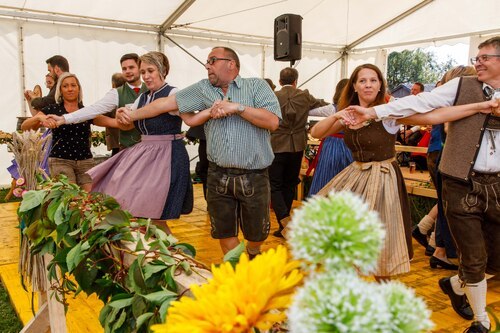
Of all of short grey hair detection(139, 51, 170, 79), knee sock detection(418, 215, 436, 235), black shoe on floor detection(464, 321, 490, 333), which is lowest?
black shoe on floor detection(464, 321, 490, 333)

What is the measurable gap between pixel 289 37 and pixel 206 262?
2.99 meters

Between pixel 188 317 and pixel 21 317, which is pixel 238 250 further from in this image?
pixel 21 317

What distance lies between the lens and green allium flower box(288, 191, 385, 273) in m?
0.35

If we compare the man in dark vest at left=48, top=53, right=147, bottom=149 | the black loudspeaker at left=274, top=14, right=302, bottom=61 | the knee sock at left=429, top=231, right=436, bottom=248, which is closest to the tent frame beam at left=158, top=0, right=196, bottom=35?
the black loudspeaker at left=274, top=14, right=302, bottom=61

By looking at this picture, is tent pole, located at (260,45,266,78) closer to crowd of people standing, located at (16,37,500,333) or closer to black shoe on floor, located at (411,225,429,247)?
black shoe on floor, located at (411,225,429,247)

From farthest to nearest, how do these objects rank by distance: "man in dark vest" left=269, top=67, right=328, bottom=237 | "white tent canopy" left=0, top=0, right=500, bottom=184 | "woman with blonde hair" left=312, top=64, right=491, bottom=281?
"white tent canopy" left=0, top=0, right=500, bottom=184, "man in dark vest" left=269, top=67, right=328, bottom=237, "woman with blonde hair" left=312, top=64, right=491, bottom=281

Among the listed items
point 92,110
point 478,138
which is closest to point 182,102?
point 92,110

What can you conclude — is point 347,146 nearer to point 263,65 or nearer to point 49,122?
point 49,122

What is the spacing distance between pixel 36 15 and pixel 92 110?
4.89 meters

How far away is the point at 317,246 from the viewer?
35cm

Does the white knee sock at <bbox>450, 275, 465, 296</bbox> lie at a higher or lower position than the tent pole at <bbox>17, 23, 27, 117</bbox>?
lower

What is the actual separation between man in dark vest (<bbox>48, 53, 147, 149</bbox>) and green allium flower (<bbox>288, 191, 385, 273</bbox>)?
2.84 metres

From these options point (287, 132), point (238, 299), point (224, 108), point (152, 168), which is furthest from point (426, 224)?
point (238, 299)

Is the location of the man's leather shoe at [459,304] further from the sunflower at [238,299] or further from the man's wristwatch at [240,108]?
the sunflower at [238,299]
